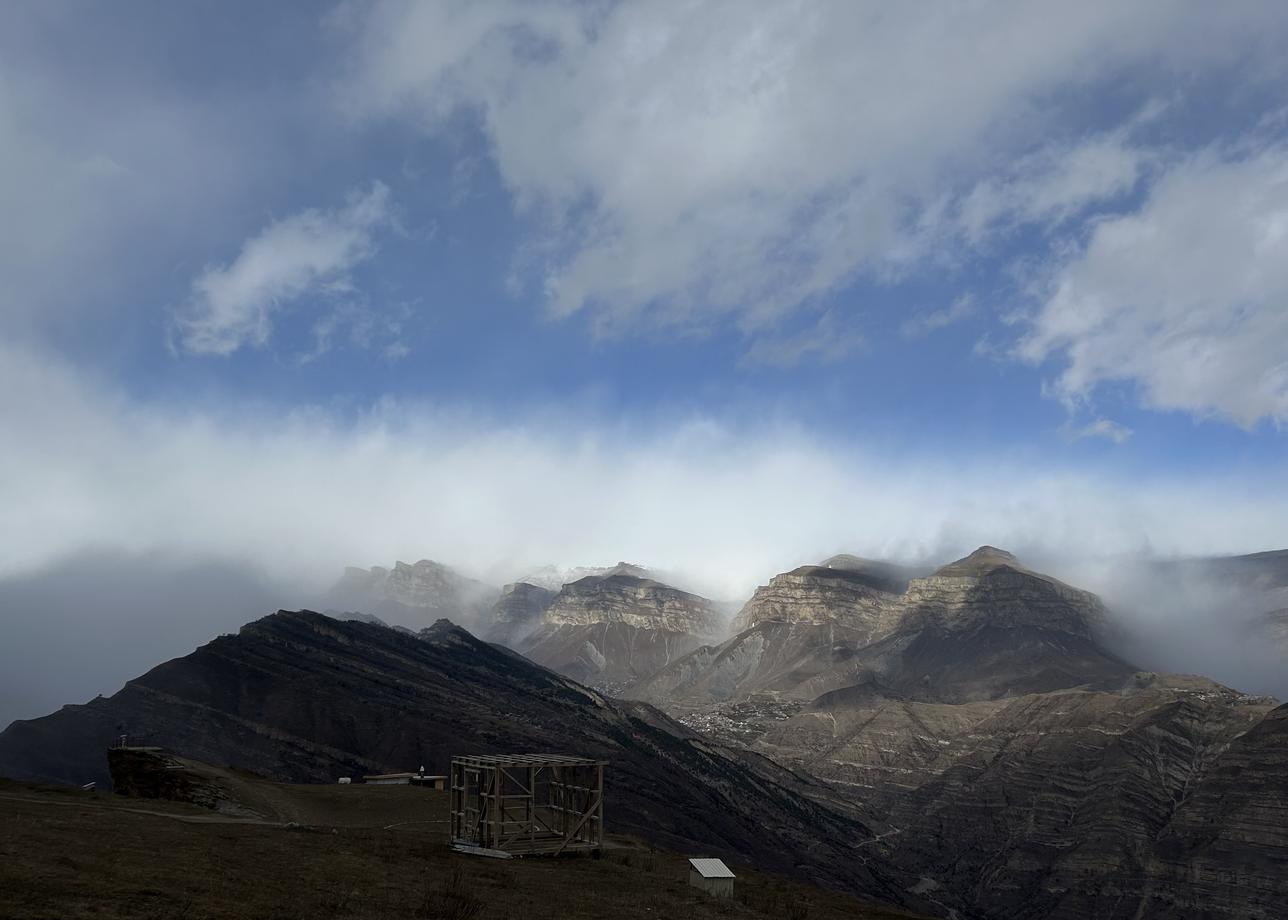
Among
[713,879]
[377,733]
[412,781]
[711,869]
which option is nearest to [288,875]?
[713,879]

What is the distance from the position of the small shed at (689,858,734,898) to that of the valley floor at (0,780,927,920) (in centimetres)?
72

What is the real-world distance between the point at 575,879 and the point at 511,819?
10.2m

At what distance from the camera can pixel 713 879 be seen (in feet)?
117

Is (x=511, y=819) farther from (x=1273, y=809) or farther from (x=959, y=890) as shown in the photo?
(x=1273, y=809)

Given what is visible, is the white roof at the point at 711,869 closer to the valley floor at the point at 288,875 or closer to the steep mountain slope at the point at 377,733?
the valley floor at the point at 288,875

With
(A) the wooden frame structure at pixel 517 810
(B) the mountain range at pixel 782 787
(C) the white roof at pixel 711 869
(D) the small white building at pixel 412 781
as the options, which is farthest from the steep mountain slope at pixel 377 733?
(C) the white roof at pixel 711 869

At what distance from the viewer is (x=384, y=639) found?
613ft

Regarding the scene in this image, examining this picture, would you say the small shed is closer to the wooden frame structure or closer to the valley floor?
the valley floor

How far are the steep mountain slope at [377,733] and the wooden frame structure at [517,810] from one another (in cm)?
6470

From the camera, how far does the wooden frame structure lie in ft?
131

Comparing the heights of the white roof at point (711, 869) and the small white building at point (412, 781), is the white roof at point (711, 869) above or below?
below

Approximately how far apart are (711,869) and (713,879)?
1002mm

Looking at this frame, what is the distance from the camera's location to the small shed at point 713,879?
116 feet

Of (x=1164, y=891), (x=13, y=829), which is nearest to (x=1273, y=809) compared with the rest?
(x=1164, y=891)
